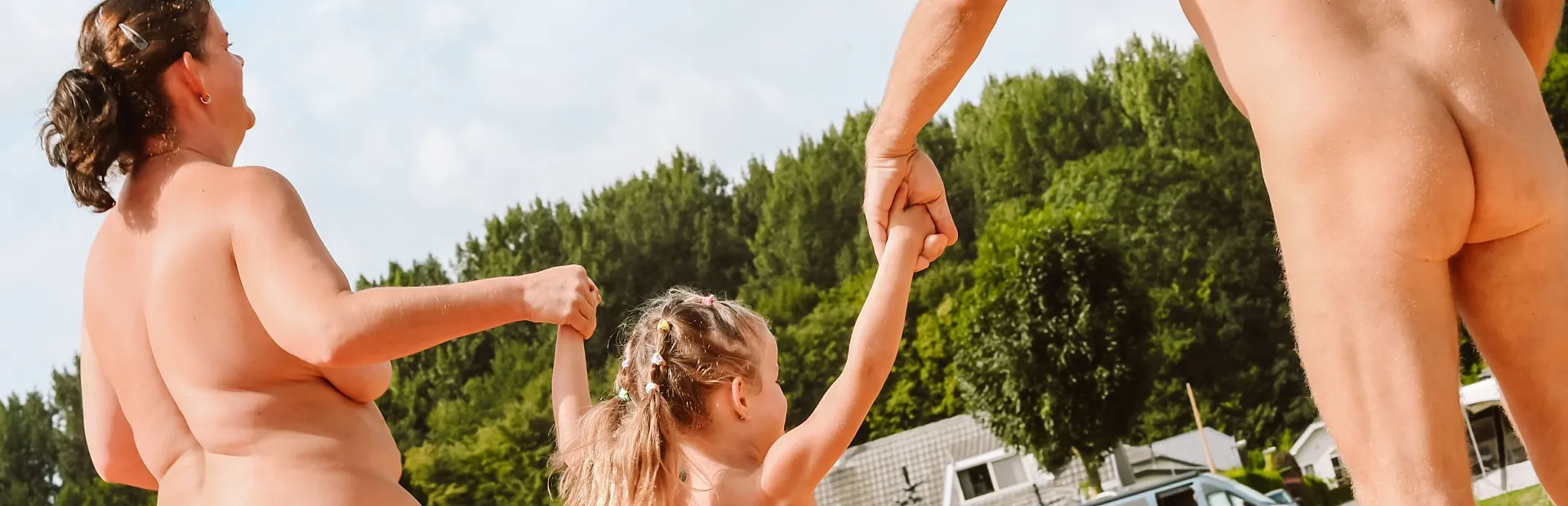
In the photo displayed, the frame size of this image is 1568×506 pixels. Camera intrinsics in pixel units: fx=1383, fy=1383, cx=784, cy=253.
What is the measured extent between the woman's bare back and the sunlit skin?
1.79m

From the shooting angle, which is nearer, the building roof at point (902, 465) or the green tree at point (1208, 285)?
the building roof at point (902, 465)

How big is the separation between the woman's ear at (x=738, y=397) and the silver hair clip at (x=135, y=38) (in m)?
1.57

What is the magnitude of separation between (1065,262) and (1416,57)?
33.8 meters

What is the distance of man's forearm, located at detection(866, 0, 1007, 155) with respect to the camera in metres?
2.56

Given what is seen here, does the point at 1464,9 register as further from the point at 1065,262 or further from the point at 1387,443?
the point at 1065,262

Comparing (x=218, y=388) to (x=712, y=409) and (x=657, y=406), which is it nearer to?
(x=657, y=406)

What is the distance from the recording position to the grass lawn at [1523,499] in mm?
15310

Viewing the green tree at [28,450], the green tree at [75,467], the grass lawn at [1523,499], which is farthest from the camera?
the green tree at [28,450]

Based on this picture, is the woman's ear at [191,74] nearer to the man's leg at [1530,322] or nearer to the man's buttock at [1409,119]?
the man's buttock at [1409,119]

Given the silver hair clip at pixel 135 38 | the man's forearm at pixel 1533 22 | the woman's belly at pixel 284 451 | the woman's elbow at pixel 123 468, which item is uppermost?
the silver hair clip at pixel 135 38

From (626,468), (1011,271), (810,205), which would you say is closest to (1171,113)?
(810,205)

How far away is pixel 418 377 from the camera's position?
6059cm

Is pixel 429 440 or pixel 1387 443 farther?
pixel 429 440

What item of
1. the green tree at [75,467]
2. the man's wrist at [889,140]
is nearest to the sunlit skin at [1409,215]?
the man's wrist at [889,140]
